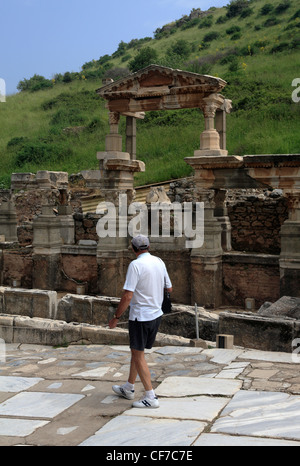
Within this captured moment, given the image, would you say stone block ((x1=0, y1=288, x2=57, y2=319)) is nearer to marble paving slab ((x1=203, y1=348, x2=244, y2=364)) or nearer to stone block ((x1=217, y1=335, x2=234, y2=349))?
stone block ((x1=217, y1=335, x2=234, y2=349))

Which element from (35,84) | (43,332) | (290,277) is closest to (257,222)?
(290,277)

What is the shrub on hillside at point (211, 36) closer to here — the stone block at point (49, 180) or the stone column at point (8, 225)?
the stone block at point (49, 180)

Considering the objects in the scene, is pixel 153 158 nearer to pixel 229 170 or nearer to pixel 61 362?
pixel 229 170

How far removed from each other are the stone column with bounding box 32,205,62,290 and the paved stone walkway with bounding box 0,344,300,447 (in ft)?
26.7

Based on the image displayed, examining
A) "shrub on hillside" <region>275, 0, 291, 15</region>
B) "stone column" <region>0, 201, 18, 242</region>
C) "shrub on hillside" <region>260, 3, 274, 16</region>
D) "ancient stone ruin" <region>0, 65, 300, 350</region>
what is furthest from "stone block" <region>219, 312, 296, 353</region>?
"shrub on hillside" <region>260, 3, 274, 16</region>

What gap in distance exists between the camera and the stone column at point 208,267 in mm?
12836

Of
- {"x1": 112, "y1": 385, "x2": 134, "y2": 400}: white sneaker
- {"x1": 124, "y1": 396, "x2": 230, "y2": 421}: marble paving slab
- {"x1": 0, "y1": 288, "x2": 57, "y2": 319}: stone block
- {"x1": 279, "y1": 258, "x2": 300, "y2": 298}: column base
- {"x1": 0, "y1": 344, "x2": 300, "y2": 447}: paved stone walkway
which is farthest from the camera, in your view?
{"x1": 279, "y1": 258, "x2": 300, "y2": 298}: column base

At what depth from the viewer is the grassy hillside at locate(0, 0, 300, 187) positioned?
23750 mm

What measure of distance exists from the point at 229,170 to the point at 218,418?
890cm

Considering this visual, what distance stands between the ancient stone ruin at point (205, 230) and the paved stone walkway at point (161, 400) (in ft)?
18.9

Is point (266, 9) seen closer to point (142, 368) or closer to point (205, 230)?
point (205, 230)

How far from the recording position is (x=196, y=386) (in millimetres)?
5617

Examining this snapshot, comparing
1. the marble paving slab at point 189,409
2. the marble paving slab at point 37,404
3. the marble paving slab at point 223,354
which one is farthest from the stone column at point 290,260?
the marble paving slab at point 37,404
